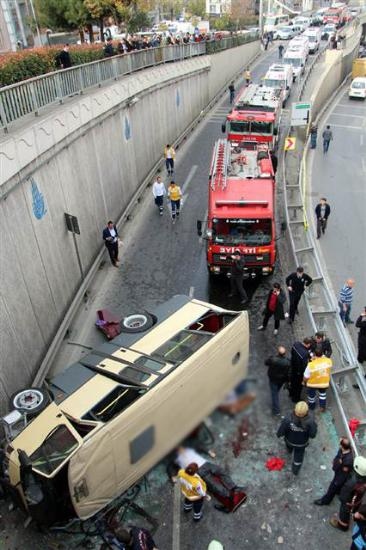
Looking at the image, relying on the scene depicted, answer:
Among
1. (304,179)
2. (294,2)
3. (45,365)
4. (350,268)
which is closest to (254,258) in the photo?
(350,268)

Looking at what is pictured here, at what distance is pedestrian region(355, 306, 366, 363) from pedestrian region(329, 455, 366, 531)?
390 cm

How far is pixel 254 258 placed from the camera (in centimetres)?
1287

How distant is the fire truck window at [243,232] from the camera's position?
42.4 feet

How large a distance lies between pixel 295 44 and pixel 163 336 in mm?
45115

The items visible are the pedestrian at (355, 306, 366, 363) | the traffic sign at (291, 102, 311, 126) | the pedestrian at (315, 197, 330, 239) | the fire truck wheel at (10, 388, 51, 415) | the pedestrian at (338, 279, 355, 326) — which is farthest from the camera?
the traffic sign at (291, 102, 311, 126)

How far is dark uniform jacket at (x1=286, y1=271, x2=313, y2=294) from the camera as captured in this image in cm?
1137

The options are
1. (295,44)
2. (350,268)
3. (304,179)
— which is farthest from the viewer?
(295,44)

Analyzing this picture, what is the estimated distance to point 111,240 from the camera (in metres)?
14.2

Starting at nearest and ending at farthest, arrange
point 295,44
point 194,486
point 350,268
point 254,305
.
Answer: point 194,486 → point 254,305 → point 350,268 → point 295,44

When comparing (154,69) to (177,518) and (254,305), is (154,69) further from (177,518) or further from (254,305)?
(177,518)

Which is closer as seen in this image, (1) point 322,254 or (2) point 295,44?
(1) point 322,254

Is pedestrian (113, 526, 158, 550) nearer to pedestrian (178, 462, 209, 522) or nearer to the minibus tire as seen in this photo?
pedestrian (178, 462, 209, 522)

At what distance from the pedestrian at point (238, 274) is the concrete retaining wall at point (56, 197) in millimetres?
4403

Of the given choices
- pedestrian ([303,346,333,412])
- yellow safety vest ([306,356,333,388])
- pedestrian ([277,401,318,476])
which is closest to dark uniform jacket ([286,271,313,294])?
pedestrian ([303,346,333,412])
